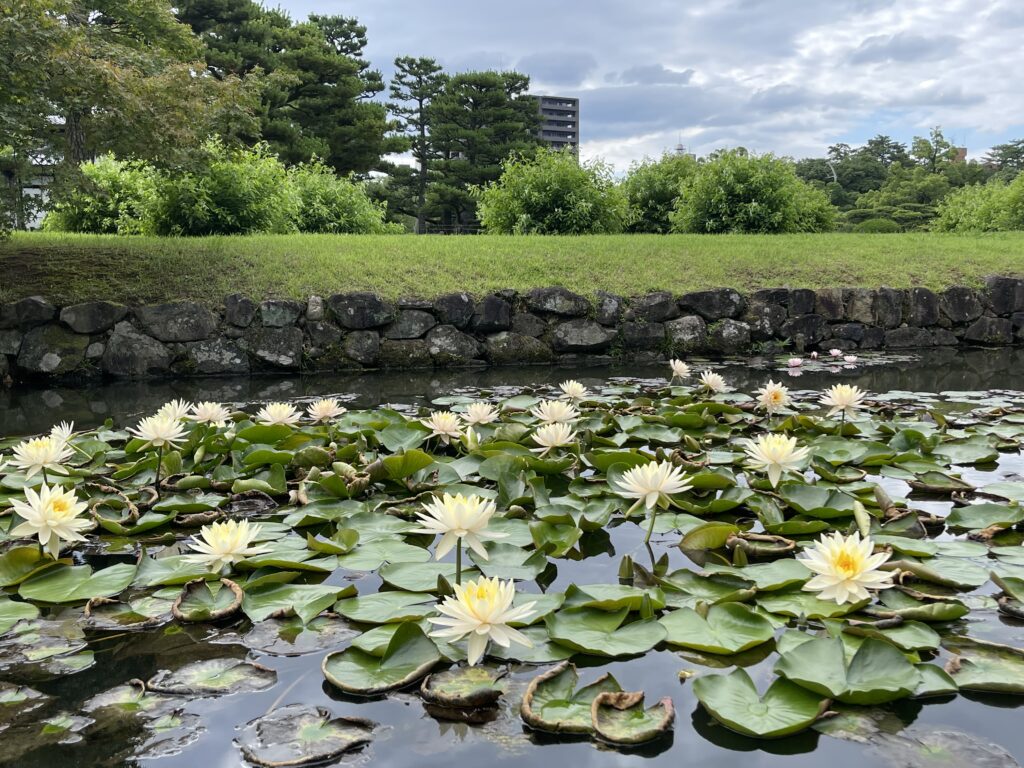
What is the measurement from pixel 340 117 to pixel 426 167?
18.8 feet

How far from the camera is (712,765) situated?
3.85 ft

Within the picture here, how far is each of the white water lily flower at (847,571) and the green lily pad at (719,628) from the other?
0.13m

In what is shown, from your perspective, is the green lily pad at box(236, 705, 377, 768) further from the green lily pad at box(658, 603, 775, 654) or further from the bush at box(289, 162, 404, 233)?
the bush at box(289, 162, 404, 233)

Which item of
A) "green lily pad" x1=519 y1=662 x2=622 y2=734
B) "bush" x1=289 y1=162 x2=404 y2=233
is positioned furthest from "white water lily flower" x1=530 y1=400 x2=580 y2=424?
"bush" x1=289 y1=162 x2=404 y2=233

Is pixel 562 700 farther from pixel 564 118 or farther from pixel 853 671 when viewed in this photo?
pixel 564 118

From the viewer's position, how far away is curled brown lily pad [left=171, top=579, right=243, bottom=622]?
1627 mm

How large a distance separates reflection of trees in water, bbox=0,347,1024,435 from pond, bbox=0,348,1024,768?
145 cm

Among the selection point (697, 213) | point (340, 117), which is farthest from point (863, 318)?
point (340, 117)

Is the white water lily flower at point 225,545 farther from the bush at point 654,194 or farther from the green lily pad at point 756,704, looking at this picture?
the bush at point 654,194

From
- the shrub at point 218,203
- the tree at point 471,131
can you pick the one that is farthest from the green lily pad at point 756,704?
the tree at point 471,131

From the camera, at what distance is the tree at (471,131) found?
83.8ft

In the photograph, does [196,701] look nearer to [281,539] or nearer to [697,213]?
[281,539]

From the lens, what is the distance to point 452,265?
24.8ft

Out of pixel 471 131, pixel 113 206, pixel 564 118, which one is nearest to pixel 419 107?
pixel 471 131
